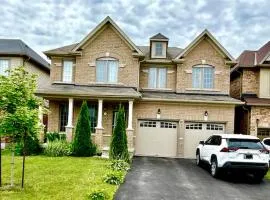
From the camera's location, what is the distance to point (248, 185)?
13.9m

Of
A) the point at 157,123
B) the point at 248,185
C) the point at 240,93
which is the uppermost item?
the point at 240,93

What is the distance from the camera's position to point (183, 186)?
12.9 meters

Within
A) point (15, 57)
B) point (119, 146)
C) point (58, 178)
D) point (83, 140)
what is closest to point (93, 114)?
point (83, 140)

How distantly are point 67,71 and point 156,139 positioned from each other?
7593 millimetres

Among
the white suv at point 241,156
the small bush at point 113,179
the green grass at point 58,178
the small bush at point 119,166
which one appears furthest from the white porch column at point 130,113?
the small bush at point 113,179

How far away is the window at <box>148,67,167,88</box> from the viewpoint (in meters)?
24.6

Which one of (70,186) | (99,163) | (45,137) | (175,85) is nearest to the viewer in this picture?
(70,186)

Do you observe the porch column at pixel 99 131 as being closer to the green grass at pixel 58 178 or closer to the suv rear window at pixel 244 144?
the green grass at pixel 58 178

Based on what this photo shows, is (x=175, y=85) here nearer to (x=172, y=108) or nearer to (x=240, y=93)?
(x=172, y=108)

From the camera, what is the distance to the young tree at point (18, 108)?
1065 centimetres

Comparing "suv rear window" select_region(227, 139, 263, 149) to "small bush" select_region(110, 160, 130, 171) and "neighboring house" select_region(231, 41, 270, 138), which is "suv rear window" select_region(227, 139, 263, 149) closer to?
"small bush" select_region(110, 160, 130, 171)

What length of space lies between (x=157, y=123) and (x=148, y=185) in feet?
34.6

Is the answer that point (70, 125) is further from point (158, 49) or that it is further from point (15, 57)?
point (15, 57)

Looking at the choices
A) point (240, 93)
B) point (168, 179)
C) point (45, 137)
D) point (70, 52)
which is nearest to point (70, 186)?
point (168, 179)
